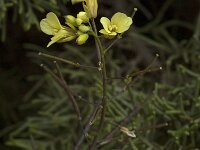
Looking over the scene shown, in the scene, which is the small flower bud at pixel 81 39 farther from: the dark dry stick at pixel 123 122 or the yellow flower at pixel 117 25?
the dark dry stick at pixel 123 122

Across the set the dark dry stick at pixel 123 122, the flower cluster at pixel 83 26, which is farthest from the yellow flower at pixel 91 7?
the dark dry stick at pixel 123 122

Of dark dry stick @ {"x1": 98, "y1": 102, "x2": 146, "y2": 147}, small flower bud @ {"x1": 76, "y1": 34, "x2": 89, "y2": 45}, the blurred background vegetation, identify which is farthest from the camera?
the blurred background vegetation

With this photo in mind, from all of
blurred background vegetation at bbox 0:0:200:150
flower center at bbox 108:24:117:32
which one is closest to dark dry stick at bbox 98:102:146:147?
blurred background vegetation at bbox 0:0:200:150

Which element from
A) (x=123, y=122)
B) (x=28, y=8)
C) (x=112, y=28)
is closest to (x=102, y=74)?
(x=112, y=28)

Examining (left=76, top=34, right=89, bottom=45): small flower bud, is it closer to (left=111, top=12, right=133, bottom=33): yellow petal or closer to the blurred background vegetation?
(left=111, top=12, right=133, bottom=33): yellow petal

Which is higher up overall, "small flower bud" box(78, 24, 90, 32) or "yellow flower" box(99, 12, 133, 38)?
"small flower bud" box(78, 24, 90, 32)

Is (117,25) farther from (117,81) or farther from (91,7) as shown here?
(117,81)

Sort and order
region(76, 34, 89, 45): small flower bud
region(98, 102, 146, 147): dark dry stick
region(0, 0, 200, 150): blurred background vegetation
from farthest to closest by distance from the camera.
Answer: region(0, 0, 200, 150): blurred background vegetation → region(98, 102, 146, 147): dark dry stick → region(76, 34, 89, 45): small flower bud

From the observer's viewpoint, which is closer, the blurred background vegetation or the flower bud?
the flower bud
